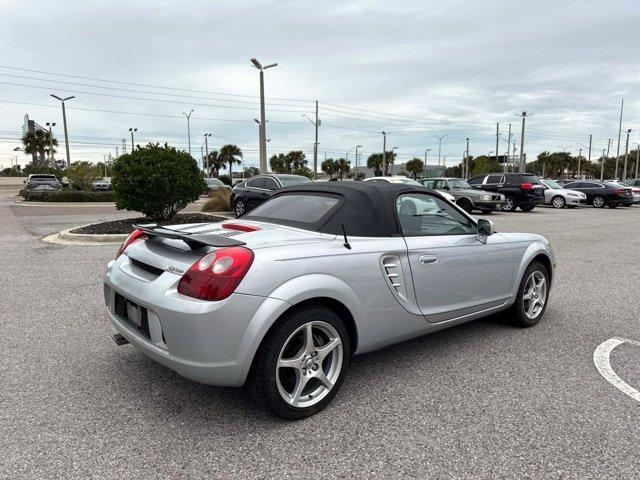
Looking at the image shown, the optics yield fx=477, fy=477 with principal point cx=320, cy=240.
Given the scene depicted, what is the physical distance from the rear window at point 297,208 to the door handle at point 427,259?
750 mm

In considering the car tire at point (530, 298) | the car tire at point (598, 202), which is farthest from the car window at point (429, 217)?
the car tire at point (598, 202)

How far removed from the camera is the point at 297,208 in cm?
383

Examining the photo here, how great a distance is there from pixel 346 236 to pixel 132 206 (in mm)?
10010

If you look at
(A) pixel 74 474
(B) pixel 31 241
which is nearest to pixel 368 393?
(A) pixel 74 474

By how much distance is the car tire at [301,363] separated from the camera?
9.06 ft

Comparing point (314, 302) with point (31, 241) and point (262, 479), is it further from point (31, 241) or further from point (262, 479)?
point (31, 241)

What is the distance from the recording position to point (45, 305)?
5.32m

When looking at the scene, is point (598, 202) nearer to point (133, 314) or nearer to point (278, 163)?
point (133, 314)

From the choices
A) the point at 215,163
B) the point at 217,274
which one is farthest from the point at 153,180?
the point at 215,163

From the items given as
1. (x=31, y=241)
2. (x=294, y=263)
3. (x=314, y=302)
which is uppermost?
(x=294, y=263)

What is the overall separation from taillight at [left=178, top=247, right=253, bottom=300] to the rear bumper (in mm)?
45

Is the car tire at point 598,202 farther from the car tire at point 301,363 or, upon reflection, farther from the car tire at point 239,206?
the car tire at point 301,363

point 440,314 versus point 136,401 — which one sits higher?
point 440,314

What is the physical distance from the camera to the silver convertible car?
2674mm
